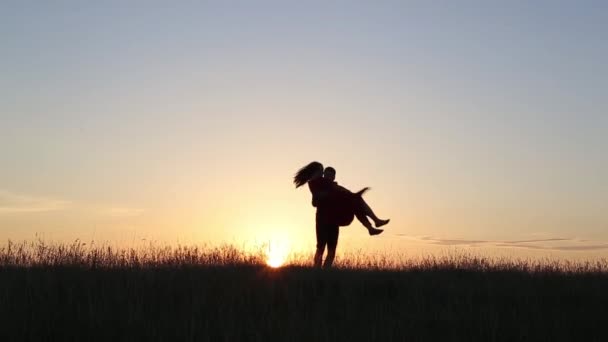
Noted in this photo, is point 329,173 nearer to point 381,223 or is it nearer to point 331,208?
point 331,208

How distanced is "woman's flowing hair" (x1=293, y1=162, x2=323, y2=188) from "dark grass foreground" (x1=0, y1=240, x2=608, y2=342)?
2.25 meters

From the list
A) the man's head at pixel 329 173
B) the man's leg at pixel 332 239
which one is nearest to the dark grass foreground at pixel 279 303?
the man's leg at pixel 332 239

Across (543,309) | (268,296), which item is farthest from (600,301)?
(268,296)

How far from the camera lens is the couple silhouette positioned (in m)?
14.9

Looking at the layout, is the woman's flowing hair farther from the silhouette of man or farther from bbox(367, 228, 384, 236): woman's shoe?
bbox(367, 228, 384, 236): woman's shoe

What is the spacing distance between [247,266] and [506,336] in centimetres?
527

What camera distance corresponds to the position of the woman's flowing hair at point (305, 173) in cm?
1527

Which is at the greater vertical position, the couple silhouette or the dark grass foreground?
the couple silhouette

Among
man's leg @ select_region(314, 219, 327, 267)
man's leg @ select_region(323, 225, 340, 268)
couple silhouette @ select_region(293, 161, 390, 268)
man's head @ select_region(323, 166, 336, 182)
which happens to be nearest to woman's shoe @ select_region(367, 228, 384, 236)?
couple silhouette @ select_region(293, 161, 390, 268)

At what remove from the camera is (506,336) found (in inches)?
364

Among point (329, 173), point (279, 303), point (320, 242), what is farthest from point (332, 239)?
point (279, 303)

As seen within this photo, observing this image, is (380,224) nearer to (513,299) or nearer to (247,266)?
(247,266)

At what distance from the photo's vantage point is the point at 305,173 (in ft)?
50.4

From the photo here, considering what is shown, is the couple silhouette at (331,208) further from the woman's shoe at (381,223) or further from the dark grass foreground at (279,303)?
the dark grass foreground at (279,303)
